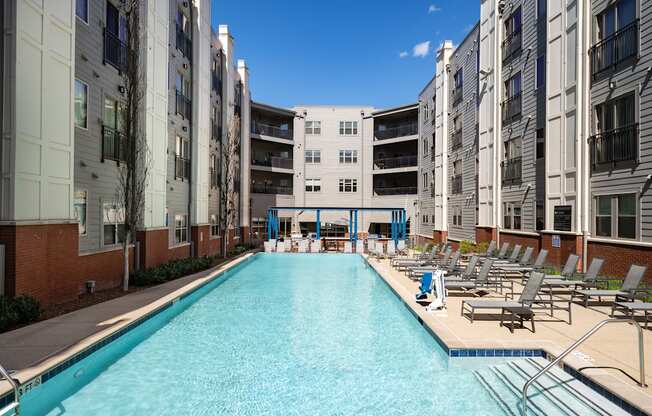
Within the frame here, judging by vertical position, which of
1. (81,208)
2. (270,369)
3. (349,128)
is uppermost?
(349,128)

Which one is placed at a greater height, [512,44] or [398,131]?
[512,44]

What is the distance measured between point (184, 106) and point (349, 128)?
85.6 feet

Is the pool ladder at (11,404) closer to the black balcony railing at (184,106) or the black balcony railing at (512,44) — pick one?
the black balcony railing at (184,106)

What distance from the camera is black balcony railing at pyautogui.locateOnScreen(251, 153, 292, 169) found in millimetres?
42688

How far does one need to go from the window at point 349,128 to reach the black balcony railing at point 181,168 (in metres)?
25.6

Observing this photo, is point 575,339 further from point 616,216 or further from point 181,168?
point 181,168

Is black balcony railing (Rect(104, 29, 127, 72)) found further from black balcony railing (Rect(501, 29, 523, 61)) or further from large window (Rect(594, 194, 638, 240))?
black balcony railing (Rect(501, 29, 523, 61))

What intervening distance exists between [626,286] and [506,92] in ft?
49.3

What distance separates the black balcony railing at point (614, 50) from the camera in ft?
43.3

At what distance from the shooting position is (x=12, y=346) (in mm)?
7223

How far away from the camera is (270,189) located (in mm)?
42688

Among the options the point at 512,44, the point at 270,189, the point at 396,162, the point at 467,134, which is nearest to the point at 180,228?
the point at 467,134

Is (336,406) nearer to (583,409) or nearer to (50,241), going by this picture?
(583,409)

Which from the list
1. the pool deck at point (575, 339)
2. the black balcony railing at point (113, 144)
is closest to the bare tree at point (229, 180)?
the black balcony railing at point (113, 144)
